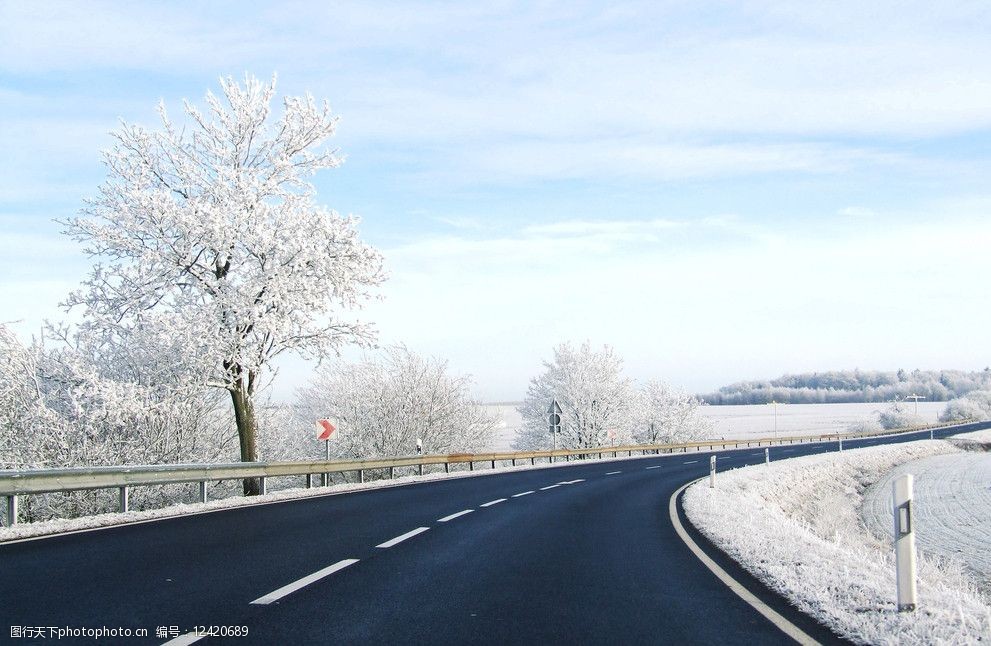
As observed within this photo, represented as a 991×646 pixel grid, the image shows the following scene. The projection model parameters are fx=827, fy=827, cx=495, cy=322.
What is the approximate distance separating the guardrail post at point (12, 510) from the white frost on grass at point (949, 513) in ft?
45.4

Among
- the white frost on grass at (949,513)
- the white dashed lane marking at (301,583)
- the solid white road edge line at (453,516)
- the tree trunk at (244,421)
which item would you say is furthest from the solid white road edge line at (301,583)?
the tree trunk at (244,421)

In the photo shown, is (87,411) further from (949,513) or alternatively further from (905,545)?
(949,513)

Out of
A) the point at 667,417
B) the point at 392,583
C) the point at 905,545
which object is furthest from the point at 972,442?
the point at 392,583

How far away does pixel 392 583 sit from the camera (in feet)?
24.9

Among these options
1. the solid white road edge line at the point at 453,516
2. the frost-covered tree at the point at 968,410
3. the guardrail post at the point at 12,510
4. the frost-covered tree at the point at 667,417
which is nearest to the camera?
the guardrail post at the point at 12,510

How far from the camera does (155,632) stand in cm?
562

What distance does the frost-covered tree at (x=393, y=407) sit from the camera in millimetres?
41750

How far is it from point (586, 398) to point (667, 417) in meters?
15.0

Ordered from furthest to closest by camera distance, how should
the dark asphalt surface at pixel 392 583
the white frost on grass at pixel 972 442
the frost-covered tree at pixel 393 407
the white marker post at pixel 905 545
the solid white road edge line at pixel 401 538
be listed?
the white frost on grass at pixel 972 442 → the frost-covered tree at pixel 393 407 → the solid white road edge line at pixel 401 538 → the white marker post at pixel 905 545 → the dark asphalt surface at pixel 392 583

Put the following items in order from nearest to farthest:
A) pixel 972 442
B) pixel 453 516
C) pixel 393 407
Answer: pixel 453 516, pixel 393 407, pixel 972 442

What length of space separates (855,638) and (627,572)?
9.79 ft

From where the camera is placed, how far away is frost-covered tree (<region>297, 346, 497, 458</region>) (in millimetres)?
41750

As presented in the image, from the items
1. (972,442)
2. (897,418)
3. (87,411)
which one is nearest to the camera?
(87,411)

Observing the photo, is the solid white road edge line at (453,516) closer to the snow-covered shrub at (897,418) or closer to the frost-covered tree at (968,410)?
the snow-covered shrub at (897,418)
